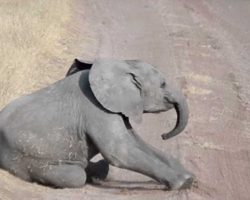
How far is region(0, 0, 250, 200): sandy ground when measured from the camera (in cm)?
908

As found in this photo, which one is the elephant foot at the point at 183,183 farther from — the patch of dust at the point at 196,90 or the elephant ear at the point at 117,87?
the patch of dust at the point at 196,90

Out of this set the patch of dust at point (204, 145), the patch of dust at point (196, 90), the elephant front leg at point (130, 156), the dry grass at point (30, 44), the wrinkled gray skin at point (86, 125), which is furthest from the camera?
the patch of dust at point (196, 90)

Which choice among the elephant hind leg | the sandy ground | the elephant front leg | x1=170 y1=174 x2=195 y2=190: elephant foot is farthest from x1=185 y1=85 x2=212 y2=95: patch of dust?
the elephant hind leg

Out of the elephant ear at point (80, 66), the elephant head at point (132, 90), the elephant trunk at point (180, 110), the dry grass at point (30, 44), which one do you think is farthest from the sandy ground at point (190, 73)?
the elephant ear at point (80, 66)

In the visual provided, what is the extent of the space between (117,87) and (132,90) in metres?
0.18

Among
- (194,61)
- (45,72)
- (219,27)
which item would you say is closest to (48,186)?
(45,72)

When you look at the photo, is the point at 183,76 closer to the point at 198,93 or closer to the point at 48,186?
the point at 198,93

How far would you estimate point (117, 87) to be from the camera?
8656mm

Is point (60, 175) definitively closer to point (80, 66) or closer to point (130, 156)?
point (130, 156)

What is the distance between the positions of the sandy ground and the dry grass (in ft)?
1.34

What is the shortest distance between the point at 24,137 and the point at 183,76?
6421 mm

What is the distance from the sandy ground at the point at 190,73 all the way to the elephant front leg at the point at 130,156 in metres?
0.19

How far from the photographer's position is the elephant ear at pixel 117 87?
8547mm

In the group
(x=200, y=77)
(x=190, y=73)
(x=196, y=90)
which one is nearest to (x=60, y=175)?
(x=196, y=90)
